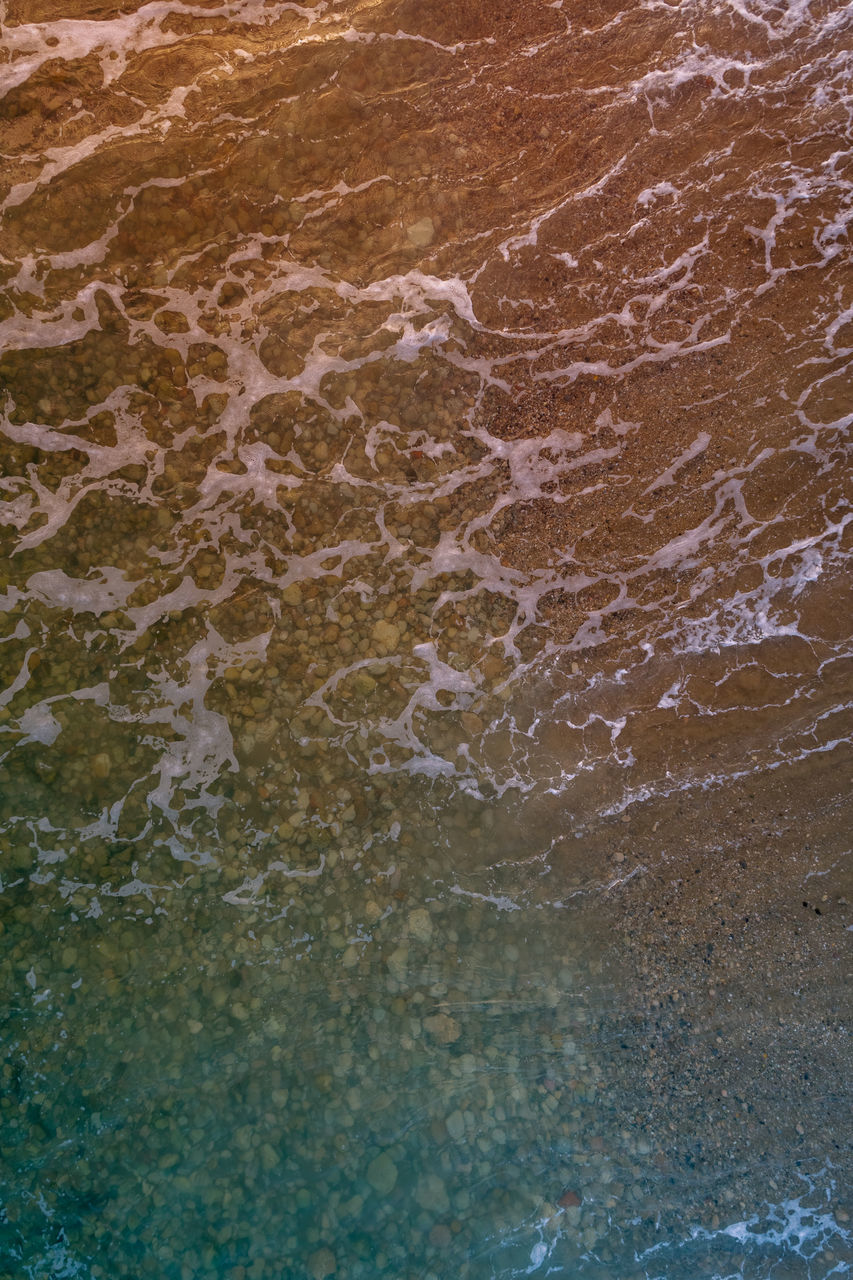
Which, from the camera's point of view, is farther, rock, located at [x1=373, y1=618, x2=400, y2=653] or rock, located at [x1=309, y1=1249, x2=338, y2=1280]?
rock, located at [x1=373, y1=618, x2=400, y2=653]

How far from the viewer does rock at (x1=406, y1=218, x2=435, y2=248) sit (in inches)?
184

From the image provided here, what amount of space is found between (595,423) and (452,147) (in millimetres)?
2088

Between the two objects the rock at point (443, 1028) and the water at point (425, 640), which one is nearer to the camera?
the water at point (425, 640)

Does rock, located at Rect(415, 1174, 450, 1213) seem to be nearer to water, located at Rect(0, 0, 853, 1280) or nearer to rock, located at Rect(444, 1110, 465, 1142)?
water, located at Rect(0, 0, 853, 1280)

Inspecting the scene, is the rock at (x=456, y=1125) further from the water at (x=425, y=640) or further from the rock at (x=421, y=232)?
the rock at (x=421, y=232)

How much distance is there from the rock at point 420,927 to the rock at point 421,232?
4.64 metres

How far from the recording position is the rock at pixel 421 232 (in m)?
4.67

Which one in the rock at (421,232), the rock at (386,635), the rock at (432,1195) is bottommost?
the rock at (432,1195)

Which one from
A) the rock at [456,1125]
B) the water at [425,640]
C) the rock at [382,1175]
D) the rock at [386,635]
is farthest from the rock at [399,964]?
the rock at [386,635]

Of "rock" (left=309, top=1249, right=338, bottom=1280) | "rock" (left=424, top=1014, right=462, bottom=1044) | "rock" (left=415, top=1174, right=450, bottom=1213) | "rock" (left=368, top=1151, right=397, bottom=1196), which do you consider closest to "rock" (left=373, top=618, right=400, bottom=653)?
"rock" (left=424, top=1014, right=462, bottom=1044)

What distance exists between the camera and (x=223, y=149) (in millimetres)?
4598

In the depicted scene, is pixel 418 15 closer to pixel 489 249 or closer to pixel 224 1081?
pixel 489 249

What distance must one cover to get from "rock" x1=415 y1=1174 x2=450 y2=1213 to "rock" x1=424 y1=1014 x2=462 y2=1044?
87 centimetres

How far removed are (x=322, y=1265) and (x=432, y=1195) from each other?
32.3 inches
